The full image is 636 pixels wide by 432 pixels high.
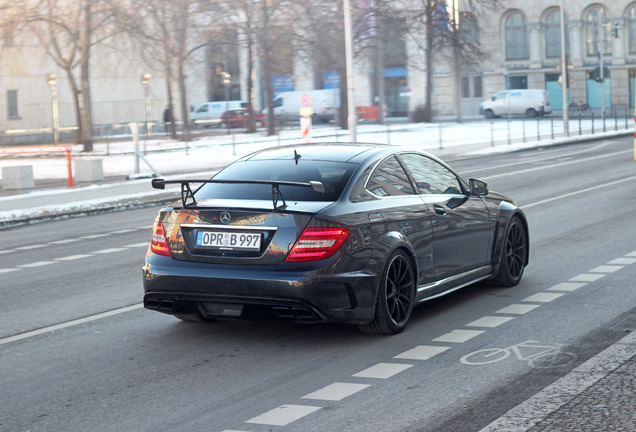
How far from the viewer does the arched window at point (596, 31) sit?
7675cm

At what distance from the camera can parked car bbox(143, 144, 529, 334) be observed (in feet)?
22.8

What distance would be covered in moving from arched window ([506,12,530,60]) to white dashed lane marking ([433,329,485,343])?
75.1 m

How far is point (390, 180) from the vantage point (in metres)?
7.95

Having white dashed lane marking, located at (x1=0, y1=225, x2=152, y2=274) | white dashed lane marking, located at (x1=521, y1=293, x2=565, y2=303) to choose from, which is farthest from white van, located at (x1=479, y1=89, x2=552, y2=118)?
white dashed lane marking, located at (x1=521, y1=293, x2=565, y2=303)

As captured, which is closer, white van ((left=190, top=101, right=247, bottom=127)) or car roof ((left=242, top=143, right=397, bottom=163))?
car roof ((left=242, top=143, right=397, bottom=163))

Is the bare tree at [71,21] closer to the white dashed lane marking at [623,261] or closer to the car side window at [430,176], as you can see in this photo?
the white dashed lane marking at [623,261]

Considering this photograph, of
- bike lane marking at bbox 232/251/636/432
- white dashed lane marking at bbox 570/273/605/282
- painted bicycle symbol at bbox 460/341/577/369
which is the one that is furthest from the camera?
white dashed lane marking at bbox 570/273/605/282

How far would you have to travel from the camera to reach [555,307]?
845 centimetres

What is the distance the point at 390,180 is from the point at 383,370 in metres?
1.93

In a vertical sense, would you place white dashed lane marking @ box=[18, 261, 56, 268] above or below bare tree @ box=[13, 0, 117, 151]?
below

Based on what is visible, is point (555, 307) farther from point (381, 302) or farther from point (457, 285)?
point (381, 302)

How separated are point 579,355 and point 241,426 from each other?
246cm

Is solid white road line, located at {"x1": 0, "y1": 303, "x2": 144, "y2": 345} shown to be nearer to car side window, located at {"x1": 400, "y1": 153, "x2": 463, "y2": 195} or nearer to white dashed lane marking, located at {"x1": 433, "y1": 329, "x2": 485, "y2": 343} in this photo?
car side window, located at {"x1": 400, "y1": 153, "x2": 463, "y2": 195}

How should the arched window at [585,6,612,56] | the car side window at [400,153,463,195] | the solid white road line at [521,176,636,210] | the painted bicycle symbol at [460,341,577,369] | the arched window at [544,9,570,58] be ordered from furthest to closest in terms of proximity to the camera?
the arched window at [544,9,570,58], the arched window at [585,6,612,56], the solid white road line at [521,176,636,210], the car side window at [400,153,463,195], the painted bicycle symbol at [460,341,577,369]
